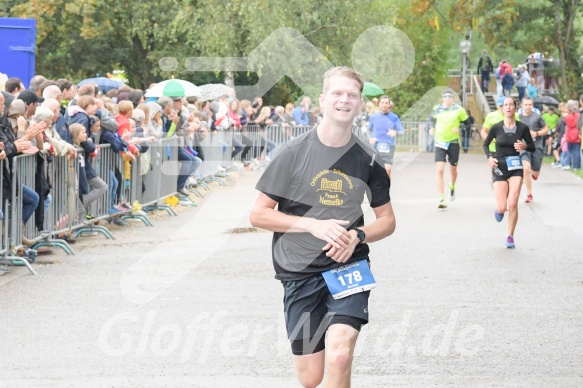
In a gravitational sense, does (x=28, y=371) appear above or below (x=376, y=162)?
below

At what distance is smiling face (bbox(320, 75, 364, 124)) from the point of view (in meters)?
5.64

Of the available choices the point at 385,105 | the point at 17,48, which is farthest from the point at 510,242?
the point at 17,48

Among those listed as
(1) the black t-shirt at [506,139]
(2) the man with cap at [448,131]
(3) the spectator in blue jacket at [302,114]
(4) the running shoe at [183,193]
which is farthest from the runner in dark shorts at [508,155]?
(3) the spectator in blue jacket at [302,114]

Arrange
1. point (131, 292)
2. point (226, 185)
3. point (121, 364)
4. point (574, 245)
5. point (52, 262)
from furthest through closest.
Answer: point (226, 185)
point (574, 245)
point (52, 262)
point (131, 292)
point (121, 364)

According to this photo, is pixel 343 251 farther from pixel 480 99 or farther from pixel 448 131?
pixel 480 99

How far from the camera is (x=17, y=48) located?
61.7 ft

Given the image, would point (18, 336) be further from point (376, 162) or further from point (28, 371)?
point (376, 162)

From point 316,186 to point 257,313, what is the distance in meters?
4.02

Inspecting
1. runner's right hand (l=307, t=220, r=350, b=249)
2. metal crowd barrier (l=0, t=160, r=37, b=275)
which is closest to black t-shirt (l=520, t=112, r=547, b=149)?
metal crowd barrier (l=0, t=160, r=37, b=275)

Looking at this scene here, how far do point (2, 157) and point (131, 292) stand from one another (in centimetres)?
179

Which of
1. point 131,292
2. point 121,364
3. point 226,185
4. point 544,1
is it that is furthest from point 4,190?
point 544,1

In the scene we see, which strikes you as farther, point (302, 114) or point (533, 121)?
point (302, 114)

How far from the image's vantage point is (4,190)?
1183 centimetres

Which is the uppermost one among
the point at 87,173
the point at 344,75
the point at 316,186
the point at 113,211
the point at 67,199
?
the point at 344,75
